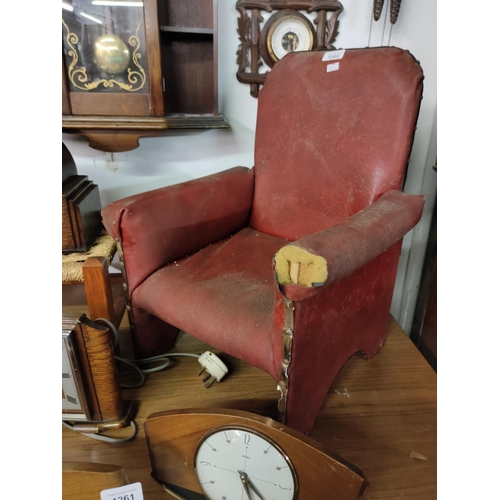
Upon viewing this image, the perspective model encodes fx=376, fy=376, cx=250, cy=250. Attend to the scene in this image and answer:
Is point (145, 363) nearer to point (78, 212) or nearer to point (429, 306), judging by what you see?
point (78, 212)

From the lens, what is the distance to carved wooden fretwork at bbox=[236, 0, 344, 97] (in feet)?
4.27

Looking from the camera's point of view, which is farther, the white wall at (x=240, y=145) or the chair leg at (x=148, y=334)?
the white wall at (x=240, y=145)

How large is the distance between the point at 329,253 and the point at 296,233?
606 millimetres

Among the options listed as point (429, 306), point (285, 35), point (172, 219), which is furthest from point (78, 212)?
point (429, 306)

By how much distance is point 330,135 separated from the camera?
1094 mm

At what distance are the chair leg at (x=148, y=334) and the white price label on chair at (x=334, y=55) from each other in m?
0.89

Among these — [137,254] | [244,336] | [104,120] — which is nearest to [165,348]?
[137,254]

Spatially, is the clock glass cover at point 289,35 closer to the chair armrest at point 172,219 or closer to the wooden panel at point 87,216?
the chair armrest at point 172,219

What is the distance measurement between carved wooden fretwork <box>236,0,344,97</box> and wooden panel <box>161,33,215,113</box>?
0.40ft

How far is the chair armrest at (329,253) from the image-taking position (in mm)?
580

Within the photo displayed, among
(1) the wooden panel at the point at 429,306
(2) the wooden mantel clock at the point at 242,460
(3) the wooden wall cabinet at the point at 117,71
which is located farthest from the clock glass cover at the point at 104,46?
(1) the wooden panel at the point at 429,306

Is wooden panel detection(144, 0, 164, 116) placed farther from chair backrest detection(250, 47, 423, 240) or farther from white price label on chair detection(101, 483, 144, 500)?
white price label on chair detection(101, 483, 144, 500)

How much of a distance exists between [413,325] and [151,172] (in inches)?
49.8
